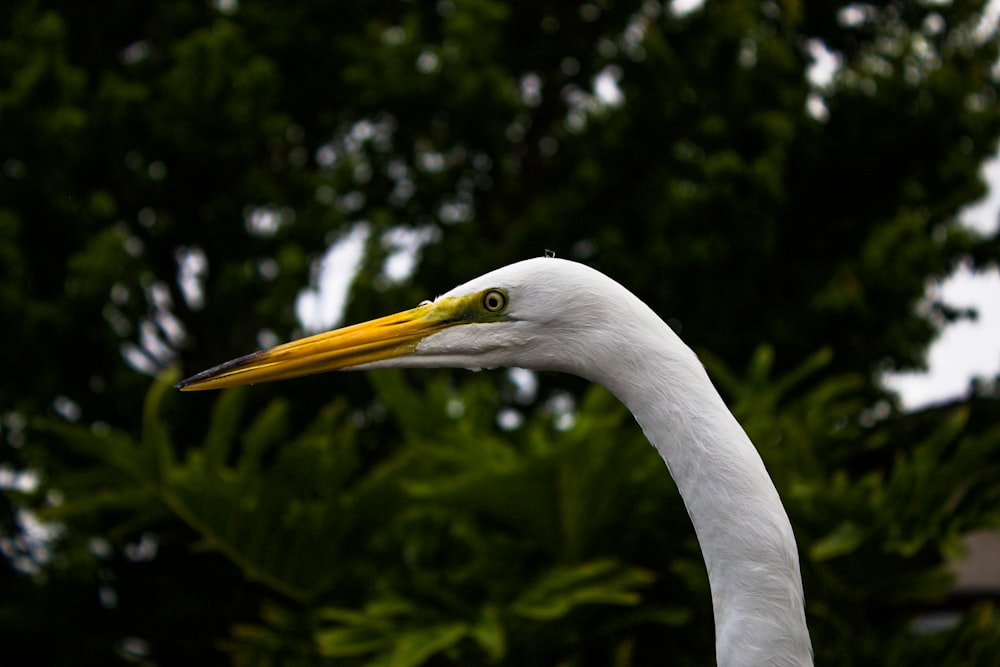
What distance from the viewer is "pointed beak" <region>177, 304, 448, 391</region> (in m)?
2.07

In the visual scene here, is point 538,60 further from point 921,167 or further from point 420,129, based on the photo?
point 921,167

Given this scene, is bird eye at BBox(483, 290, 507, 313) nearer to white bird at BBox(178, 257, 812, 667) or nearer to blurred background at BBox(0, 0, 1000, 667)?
white bird at BBox(178, 257, 812, 667)

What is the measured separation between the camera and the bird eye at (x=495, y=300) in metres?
2.00

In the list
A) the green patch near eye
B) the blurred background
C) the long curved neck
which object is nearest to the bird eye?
the green patch near eye

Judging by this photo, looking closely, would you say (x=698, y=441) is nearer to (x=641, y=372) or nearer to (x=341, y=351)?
(x=641, y=372)

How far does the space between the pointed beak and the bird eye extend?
0.09m

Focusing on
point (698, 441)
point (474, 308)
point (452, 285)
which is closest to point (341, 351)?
point (474, 308)

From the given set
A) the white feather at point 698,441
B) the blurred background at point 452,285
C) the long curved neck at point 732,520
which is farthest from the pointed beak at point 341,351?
the blurred background at point 452,285

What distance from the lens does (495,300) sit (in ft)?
6.57

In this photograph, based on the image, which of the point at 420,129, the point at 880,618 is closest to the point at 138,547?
the point at 420,129

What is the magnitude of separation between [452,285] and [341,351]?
5593 mm

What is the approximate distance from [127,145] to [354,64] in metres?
2.03

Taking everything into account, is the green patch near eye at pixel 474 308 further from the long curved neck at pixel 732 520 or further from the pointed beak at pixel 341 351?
the long curved neck at pixel 732 520

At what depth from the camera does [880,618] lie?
545 centimetres
